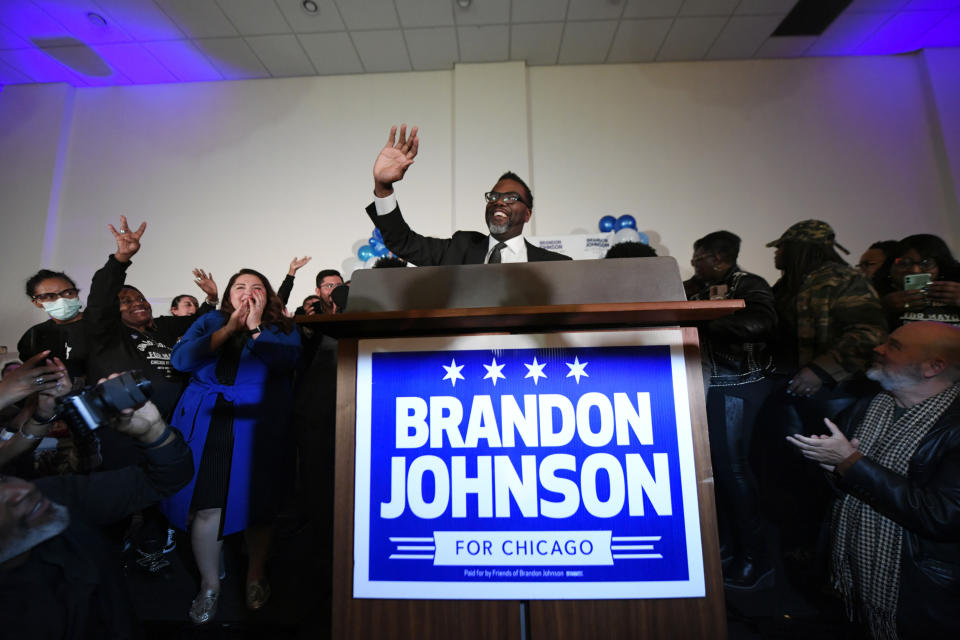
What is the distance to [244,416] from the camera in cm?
194

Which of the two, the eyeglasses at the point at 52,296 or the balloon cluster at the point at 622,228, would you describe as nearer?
the eyeglasses at the point at 52,296

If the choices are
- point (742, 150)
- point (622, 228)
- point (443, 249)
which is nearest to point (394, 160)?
point (443, 249)

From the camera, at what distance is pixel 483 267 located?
49.3 inches

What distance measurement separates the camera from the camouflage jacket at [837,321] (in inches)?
70.1

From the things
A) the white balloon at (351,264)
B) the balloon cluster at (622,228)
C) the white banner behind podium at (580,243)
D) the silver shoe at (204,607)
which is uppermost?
the balloon cluster at (622,228)

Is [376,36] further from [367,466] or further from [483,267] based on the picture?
[367,466]

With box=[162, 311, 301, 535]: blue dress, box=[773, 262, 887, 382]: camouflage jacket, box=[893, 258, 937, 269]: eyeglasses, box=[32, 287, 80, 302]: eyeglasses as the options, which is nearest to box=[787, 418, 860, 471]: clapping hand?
box=[773, 262, 887, 382]: camouflage jacket

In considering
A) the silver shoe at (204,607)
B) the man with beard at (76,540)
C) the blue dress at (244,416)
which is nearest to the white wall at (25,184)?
the blue dress at (244,416)

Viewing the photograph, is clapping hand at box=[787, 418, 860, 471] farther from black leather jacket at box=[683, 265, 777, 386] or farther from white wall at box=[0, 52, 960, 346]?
white wall at box=[0, 52, 960, 346]

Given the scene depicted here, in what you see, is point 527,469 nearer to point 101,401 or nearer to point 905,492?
point 101,401

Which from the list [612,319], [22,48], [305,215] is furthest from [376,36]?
[612,319]

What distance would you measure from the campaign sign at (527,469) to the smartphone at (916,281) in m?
2.02

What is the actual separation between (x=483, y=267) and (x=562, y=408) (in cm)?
43

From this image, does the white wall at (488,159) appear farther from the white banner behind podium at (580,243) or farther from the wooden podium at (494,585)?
the wooden podium at (494,585)
